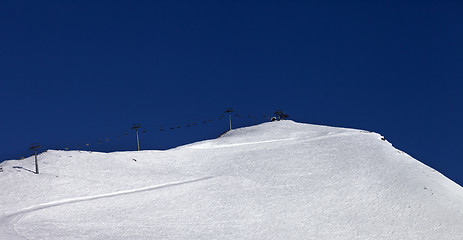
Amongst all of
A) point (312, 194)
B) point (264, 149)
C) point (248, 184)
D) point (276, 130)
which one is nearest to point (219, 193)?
point (248, 184)

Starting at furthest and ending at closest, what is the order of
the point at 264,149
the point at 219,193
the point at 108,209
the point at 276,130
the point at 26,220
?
1. the point at 276,130
2. the point at 264,149
3. the point at 219,193
4. the point at 108,209
5. the point at 26,220

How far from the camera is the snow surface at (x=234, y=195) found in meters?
41.9

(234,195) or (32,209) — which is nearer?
(32,209)

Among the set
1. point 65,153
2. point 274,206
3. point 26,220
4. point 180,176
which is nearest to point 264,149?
point 180,176

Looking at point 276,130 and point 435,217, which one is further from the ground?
point 276,130

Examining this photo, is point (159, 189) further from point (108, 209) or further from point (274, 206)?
point (274, 206)

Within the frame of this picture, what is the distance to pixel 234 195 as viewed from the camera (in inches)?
1962

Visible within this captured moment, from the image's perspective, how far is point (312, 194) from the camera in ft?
166

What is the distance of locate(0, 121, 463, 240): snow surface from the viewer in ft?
138

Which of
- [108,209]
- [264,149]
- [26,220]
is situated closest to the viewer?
[26,220]

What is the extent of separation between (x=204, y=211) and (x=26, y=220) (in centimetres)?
1392

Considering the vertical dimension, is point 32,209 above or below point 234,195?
above

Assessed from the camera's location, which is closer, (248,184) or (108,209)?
(108,209)

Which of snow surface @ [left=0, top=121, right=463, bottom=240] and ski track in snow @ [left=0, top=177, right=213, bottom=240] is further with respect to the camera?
snow surface @ [left=0, top=121, right=463, bottom=240]
